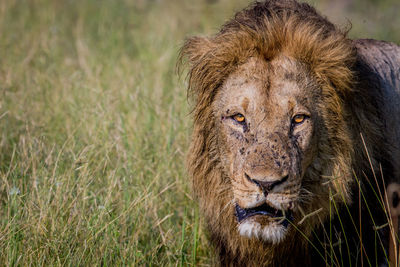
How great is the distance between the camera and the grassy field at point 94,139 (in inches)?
152

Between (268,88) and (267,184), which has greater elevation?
(268,88)

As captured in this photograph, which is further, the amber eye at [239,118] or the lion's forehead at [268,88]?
the amber eye at [239,118]

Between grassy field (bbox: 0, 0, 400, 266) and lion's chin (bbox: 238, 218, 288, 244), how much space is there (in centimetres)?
96

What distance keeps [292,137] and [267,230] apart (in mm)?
593

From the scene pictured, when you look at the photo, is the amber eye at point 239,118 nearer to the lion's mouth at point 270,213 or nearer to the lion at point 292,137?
the lion at point 292,137

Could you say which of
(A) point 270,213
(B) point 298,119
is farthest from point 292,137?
(A) point 270,213

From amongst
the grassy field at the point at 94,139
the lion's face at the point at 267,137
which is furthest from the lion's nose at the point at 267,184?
the grassy field at the point at 94,139

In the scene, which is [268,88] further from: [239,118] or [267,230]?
[267,230]

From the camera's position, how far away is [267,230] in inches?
129

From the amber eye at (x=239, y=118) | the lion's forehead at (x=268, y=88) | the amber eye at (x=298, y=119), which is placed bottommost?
the amber eye at (x=239, y=118)

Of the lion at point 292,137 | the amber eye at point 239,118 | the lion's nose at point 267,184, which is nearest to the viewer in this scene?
the lion's nose at point 267,184

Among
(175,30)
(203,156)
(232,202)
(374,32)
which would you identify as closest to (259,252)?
(232,202)

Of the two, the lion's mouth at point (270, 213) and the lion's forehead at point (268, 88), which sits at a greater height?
the lion's forehead at point (268, 88)

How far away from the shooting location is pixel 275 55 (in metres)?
3.73
